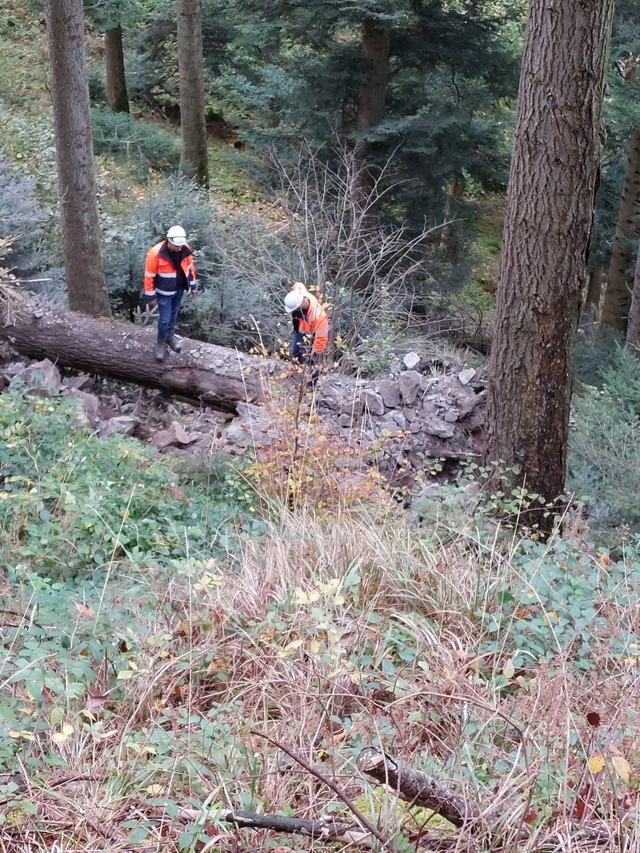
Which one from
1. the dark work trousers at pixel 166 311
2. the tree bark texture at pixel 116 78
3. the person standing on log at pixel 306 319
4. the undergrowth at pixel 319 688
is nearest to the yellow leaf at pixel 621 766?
the undergrowth at pixel 319 688

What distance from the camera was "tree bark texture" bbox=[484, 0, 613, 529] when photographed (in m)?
5.46

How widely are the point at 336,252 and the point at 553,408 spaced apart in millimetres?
5661

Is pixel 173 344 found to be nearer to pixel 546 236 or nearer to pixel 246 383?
pixel 246 383

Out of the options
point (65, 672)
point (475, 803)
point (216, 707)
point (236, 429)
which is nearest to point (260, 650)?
point (216, 707)

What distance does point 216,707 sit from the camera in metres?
3.17

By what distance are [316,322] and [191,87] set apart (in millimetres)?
10856

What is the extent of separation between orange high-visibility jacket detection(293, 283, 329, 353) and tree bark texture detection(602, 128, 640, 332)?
29.2 ft

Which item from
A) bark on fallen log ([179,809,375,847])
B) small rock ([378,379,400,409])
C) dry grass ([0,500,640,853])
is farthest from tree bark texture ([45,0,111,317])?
bark on fallen log ([179,809,375,847])

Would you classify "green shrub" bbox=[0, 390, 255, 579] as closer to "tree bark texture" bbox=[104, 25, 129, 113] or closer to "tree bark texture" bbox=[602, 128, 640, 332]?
"tree bark texture" bbox=[602, 128, 640, 332]

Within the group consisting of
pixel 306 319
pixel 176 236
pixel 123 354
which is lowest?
pixel 123 354

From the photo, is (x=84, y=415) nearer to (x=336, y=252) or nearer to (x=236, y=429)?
(x=236, y=429)

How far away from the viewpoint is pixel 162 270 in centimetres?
911

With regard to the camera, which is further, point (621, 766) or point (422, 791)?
point (621, 766)

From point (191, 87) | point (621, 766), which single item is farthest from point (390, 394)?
point (191, 87)
